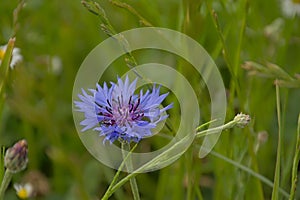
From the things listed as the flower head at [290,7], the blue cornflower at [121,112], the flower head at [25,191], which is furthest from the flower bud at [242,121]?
the flower head at [290,7]

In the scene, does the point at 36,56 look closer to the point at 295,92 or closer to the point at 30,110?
the point at 30,110

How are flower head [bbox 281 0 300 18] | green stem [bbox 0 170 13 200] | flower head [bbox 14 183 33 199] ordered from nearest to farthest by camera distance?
green stem [bbox 0 170 13 200]
flower head [bbox 14 183 33 199]
flower head [bbox 281 0 300 18]

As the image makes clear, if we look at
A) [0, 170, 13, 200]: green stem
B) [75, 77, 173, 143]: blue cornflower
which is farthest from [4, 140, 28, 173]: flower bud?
[75, 77, 173, 143]: blue cornflower

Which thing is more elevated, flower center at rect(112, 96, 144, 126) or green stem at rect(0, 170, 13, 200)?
flower center at rect(112, 96, 144, 126)

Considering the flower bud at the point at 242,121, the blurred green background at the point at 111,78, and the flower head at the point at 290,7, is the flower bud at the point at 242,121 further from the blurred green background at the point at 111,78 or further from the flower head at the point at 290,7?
the flower head at the point at 290,7

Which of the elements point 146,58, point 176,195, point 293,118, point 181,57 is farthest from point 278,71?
point 146,58

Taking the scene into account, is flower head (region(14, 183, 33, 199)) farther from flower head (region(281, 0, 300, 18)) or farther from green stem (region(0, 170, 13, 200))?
flower head (region(281, 0, 300, 18))
